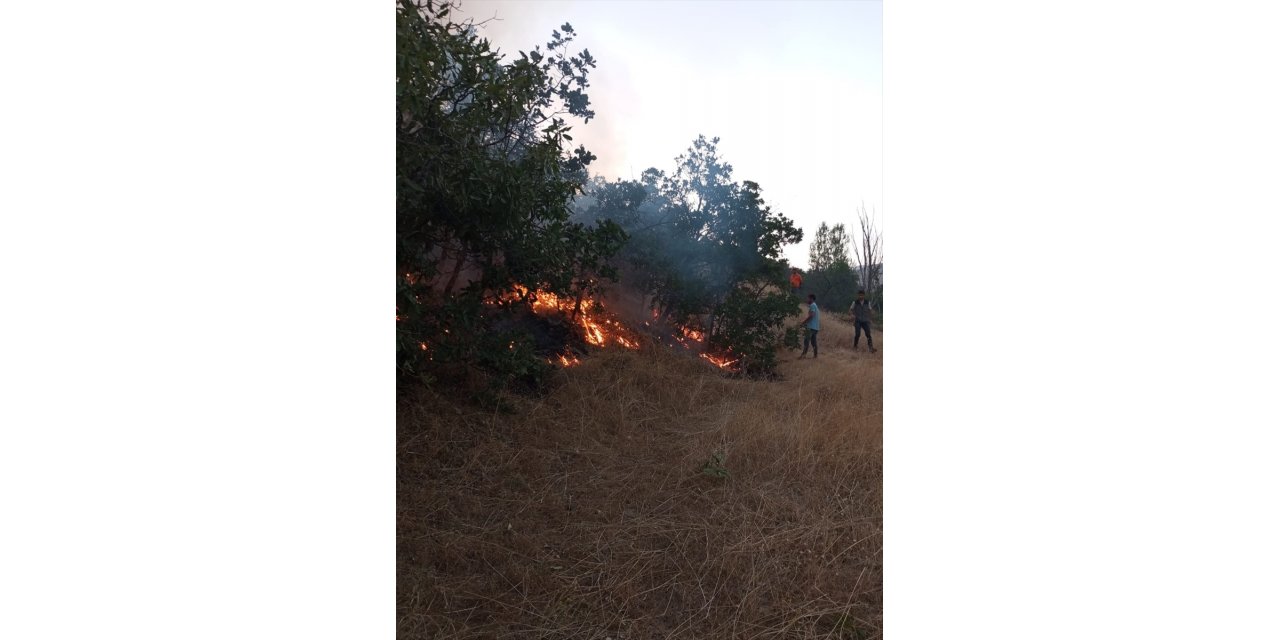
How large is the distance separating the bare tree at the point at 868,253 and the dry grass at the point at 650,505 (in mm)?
230

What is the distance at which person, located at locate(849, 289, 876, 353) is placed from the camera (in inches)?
94.4

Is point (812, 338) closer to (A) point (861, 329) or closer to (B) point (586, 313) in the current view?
(A) point (861, 329)

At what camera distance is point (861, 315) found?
245 centimetres

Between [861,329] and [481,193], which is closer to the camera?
[481,193]

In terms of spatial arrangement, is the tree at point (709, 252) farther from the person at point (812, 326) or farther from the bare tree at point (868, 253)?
the bare tree at point (868, 253)

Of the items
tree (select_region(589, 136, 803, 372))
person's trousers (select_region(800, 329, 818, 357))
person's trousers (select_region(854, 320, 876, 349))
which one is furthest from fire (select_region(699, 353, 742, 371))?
person's trousers (select_region(854, 320, 876, 349))

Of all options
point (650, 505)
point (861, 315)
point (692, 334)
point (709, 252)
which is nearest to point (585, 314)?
point (692, 334)

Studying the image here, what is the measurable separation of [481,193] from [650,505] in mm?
1421

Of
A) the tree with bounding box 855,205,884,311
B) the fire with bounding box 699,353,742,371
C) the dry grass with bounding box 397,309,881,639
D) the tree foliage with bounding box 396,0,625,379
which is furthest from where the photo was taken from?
the fire with bounding box 699,353,742,371

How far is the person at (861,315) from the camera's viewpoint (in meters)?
2.40

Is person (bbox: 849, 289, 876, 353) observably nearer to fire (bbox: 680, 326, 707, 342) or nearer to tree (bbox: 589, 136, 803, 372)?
tree (bbox: 589, 136, 803, 372)

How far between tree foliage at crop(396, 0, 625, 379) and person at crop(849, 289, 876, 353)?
106cm
